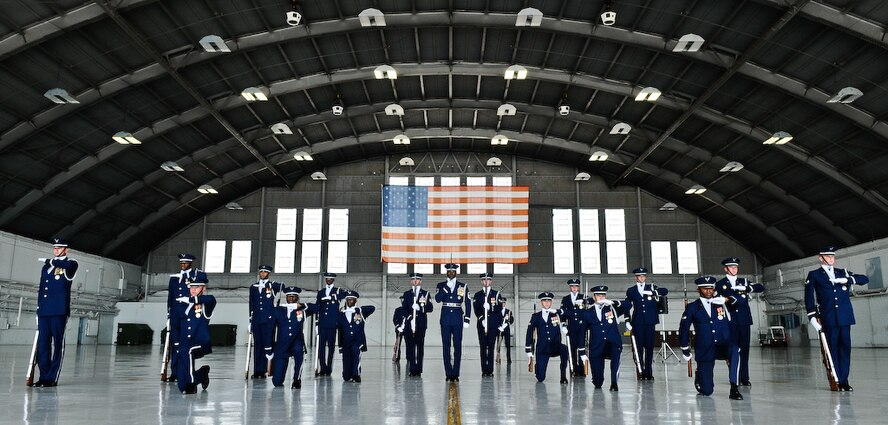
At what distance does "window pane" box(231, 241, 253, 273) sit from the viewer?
4422 cm

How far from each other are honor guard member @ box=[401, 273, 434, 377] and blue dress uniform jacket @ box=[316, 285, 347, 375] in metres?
1.69

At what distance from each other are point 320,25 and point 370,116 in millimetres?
12491

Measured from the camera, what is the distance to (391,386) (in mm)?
11648

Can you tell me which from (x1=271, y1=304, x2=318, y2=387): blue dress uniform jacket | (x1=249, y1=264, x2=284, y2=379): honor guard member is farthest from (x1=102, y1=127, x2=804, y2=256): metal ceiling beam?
(x1=271, y1=304, x2=318, y2=387): blue dress uniform jacket

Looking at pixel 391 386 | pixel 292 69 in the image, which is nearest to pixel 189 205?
pixel 292 69

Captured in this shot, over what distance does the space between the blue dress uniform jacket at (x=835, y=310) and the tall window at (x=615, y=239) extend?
32392 millimetres

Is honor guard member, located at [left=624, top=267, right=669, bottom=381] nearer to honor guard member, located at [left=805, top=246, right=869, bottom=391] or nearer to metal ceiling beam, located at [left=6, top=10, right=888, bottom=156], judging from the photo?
honor guard member, located at [left=805, top=246, right=869, bottom=391]

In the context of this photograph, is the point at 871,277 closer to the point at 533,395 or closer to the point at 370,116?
the point at 370,116

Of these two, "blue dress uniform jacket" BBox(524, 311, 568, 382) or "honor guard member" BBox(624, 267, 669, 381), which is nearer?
"blue dress uniform jacket" BBox(524, 311, 568, 382)

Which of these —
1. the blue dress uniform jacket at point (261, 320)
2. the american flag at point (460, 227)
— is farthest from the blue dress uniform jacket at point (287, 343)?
the american flag at point (460, 227)

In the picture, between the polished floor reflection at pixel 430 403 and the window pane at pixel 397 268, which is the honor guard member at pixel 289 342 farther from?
the window pane at pixel 397 268

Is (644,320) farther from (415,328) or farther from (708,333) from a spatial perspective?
(415,328)

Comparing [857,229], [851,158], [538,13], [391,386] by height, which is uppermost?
[538,13]

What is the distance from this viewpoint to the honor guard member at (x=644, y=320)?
13.3 meters
